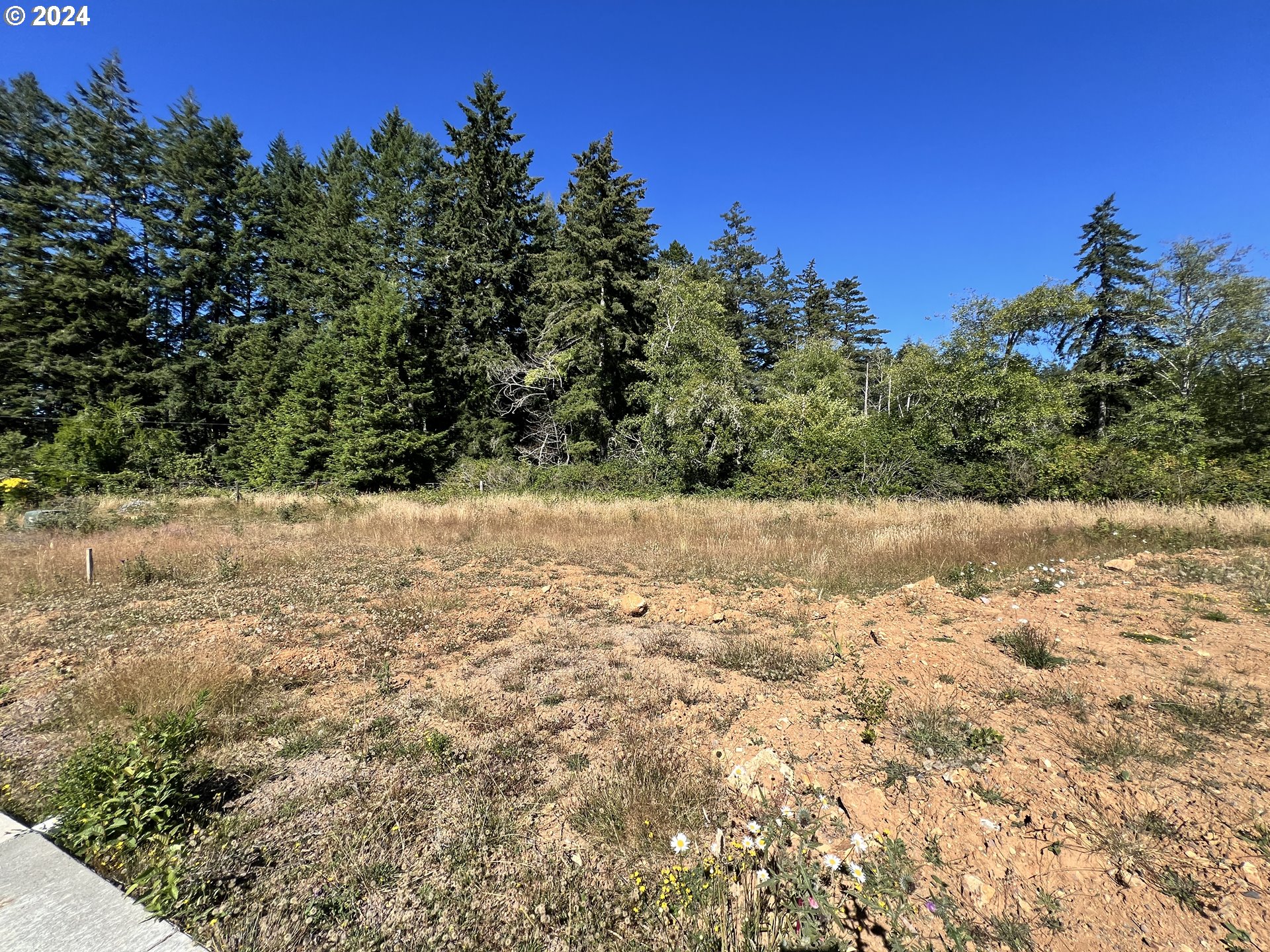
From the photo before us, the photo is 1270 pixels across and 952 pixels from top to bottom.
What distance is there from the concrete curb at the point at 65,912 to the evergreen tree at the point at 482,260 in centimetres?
2187

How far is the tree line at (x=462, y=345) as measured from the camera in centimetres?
1670

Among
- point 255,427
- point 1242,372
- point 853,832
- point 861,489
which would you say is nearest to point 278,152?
point 255,427

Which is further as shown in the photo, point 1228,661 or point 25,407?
point 25,407

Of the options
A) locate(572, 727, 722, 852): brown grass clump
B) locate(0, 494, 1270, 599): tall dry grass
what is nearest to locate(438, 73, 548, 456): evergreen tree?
locate(0, 494, 1270, 599): tall dry grass

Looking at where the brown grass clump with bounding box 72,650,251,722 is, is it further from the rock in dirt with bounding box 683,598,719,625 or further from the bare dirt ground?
the rock in dirt with bounding box 683,598,719,625

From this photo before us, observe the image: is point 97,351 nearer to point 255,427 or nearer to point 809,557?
point 255,427

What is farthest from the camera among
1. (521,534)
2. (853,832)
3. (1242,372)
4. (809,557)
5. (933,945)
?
(1242,372)

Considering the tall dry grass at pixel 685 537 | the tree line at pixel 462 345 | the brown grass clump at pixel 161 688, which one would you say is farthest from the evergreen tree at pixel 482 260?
the brown grass clump at pixel 161 688

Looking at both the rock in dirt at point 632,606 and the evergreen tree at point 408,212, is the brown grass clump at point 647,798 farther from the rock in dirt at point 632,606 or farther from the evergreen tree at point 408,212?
the evergreen tree at point 408,212

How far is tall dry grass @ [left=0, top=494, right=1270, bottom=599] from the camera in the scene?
27.6 ft

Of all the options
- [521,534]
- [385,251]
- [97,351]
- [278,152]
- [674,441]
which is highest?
[278,152]

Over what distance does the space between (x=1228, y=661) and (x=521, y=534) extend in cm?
1131

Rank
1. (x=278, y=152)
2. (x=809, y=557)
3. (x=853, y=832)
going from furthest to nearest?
(x=278, y=152) < (x=809, y=557) < (x=853, y=832)

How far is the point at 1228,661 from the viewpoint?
4.12 metres
